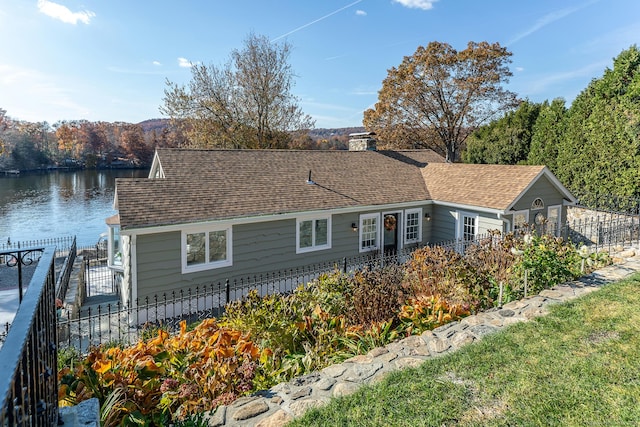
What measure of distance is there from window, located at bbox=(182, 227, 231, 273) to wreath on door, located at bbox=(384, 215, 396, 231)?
6.39 meters

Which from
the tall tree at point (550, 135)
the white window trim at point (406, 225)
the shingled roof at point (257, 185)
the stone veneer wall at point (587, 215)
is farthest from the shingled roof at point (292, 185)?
the tall tree at point (550, 135)

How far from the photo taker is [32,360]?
1.87 meters

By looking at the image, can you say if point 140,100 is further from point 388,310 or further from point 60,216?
point 388,310

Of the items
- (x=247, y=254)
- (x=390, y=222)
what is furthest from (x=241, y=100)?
(x=247, y=254)

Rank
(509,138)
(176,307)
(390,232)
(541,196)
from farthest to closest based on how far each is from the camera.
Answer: (509,138) < (390,232) < (541,196) < (176,307)

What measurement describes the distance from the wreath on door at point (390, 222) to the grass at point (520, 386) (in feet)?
30.7

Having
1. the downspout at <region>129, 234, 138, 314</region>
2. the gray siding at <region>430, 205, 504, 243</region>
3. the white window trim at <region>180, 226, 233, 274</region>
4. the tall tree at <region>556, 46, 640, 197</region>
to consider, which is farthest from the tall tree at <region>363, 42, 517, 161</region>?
the downspout at <region>129, 234, 138, 314</region>

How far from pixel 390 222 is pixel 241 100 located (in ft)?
63.7

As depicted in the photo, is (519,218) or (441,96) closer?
(519,218)

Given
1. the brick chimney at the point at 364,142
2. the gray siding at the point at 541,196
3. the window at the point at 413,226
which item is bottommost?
the window at the point at 413,226

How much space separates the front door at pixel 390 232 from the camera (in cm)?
1498

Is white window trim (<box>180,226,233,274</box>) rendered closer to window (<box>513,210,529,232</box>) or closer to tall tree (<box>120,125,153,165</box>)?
window (<box>513,210,529,232</box>)

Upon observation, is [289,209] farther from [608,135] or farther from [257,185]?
[608,135]

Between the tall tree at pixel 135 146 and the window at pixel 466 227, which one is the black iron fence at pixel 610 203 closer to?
the window at pixel 466 227
